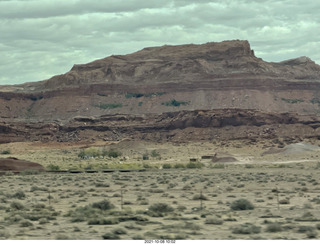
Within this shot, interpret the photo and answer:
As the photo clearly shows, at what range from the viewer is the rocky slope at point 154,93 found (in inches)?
4897

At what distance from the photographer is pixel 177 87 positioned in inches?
5979

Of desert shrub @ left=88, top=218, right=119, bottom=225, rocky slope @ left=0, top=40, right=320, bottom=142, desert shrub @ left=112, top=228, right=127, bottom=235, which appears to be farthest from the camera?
rocky slope @ left=0, top=40, right=320, bottom=142

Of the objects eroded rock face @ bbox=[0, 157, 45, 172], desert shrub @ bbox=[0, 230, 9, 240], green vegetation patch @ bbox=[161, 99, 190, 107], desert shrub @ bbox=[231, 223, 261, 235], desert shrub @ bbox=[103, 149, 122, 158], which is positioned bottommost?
desert shrub @ bbox=[103, 149, 122, 158]

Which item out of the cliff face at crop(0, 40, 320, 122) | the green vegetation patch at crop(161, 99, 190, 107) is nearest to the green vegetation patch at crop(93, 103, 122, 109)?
the cliff face at crop(0, 40, 320, 122)

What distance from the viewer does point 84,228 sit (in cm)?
2083

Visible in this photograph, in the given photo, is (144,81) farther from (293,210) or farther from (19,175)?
(293,210)

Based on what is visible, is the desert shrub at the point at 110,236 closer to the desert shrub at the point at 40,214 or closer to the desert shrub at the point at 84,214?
the desert shrub at the point at 84,214

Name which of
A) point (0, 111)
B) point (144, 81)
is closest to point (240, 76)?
point (144, 81)

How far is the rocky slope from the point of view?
124375 mm

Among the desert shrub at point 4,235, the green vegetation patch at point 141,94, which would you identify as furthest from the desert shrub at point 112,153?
the desert shrub at point 4,235

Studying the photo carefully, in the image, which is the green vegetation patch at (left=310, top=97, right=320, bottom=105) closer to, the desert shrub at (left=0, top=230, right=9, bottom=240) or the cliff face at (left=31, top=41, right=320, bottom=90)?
the cliff face at (left=31, top=41, right=320, bottom=90)

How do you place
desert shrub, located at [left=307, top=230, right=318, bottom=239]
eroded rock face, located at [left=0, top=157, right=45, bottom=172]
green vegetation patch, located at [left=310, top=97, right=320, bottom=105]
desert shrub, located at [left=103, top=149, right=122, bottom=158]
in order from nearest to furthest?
1. desert shrub, located at [left=307, top=230, right=318, bottom=239]
2. eroded rock face, located at [left=0, top=157, right=45, bottom=172]
3. desert shrub, located at [left=103, top=149, right=122, bottom=158]
4. green vegetation patch, located at [left=310, top=97, right=320, bottom=105]

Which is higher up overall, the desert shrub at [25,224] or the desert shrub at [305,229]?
the desert shrub at [25,224]

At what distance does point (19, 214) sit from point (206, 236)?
341 inches
